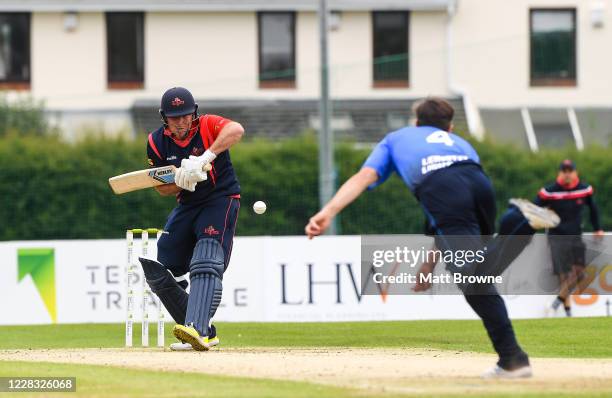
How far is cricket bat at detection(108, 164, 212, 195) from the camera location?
→ 37.4 feet

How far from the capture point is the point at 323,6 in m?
23.6

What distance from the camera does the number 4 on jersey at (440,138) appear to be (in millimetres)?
9383

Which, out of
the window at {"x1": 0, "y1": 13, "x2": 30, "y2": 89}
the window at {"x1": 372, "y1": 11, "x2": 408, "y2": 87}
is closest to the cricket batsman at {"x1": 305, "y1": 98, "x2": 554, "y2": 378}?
the window at {"x1": 372, "y1": 11, "x2": 408, "y2": 87}

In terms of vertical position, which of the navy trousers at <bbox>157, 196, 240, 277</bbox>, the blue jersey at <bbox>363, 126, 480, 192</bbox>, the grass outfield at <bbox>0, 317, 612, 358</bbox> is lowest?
the grass outfield at <bbox>0, 317, 612, 358</bbox>

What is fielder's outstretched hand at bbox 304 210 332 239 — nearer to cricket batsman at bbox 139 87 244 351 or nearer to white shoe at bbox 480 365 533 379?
A: white shoe at bbox 480 365 533 379

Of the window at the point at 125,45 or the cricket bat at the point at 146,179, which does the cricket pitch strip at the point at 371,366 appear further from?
the window at the point at 125,45

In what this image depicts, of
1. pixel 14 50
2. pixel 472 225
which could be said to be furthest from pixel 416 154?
pixel 14 50

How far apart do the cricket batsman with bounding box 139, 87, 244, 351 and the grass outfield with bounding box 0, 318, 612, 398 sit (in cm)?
136

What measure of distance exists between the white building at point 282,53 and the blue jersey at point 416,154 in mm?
22451

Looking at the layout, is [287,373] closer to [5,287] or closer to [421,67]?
[5,287]

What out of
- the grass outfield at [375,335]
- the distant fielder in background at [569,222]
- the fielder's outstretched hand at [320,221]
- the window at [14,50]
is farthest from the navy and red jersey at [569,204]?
the window at [14,50]

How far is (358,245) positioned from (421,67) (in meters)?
11.9

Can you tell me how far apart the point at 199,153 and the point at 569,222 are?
30.4 ft

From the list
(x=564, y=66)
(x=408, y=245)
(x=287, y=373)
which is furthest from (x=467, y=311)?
(x=564, y=66)
